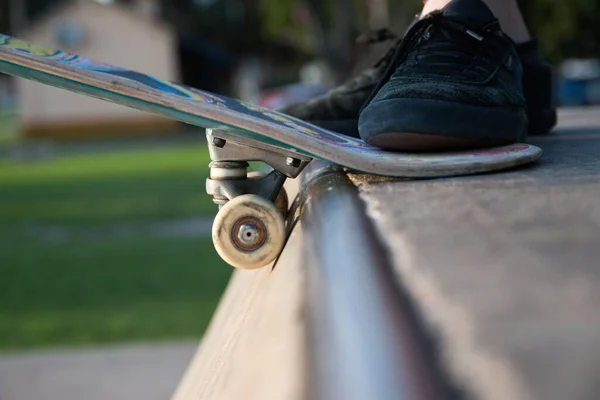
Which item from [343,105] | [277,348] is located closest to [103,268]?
[343,105]

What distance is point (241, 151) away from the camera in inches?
42.8

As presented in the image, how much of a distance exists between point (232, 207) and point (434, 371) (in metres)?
0.54

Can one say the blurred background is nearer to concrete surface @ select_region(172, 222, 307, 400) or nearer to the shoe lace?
the shoe lace

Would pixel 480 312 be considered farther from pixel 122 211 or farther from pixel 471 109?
pixel 122 211

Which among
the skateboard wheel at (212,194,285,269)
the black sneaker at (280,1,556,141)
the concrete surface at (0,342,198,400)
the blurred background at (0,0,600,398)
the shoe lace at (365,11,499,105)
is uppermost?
the shoe lace at (365,11,499,105)

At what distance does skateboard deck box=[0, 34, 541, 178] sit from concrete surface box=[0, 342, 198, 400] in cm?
247

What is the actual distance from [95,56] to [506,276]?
29202 mm

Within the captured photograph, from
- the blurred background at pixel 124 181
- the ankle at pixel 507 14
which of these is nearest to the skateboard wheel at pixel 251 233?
the ankle at pixel 507 14

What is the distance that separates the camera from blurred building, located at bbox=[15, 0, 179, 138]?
2845 centimetres

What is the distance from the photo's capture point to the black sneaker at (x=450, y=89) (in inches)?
45.7

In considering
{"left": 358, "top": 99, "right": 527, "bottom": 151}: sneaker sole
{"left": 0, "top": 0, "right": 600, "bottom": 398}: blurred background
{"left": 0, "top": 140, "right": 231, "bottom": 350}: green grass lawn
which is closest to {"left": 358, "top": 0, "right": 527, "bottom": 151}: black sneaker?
{"left": 358, "top": 99, "right": 527, "bottom": 151}: sneaker sole

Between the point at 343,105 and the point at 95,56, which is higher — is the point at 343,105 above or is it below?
above

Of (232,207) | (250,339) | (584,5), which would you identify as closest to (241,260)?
(232,207)

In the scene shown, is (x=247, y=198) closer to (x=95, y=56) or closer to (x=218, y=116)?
(x=218, y=116)
